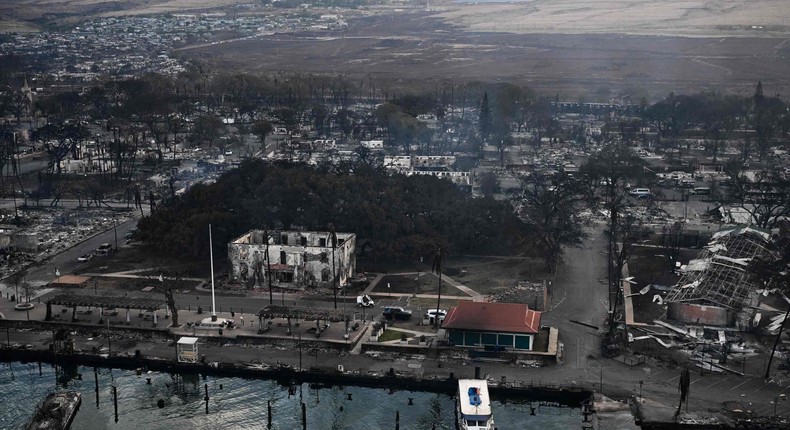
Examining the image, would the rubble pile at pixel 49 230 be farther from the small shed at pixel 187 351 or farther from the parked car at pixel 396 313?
the parked car at pixel 396 313

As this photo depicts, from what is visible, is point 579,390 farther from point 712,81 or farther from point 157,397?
point 712,81

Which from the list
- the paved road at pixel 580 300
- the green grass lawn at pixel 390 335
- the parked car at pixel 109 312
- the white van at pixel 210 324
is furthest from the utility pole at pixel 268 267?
the paved road at pixel 580 300

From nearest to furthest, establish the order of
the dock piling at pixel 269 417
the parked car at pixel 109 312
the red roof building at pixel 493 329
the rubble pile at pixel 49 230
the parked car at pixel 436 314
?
the dock piling at pixel 269 417 → the red roof building at pixel 493 329 → the parked car at pixel 436 314 → the parked car at pixel 109 312 → the rubble pile at pixel 49 230

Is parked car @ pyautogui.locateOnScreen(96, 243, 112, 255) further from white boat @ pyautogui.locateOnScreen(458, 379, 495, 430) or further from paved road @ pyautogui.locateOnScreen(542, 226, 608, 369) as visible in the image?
white boat @ pyautogui.locateOnScreen(458, 379, 495, 430)

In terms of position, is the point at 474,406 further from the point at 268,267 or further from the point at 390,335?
the point at 268,267

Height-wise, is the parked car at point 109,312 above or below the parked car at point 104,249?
above

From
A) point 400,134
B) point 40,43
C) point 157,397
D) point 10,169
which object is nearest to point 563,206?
point 157,397

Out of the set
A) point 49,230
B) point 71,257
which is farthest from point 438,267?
point 49,230
